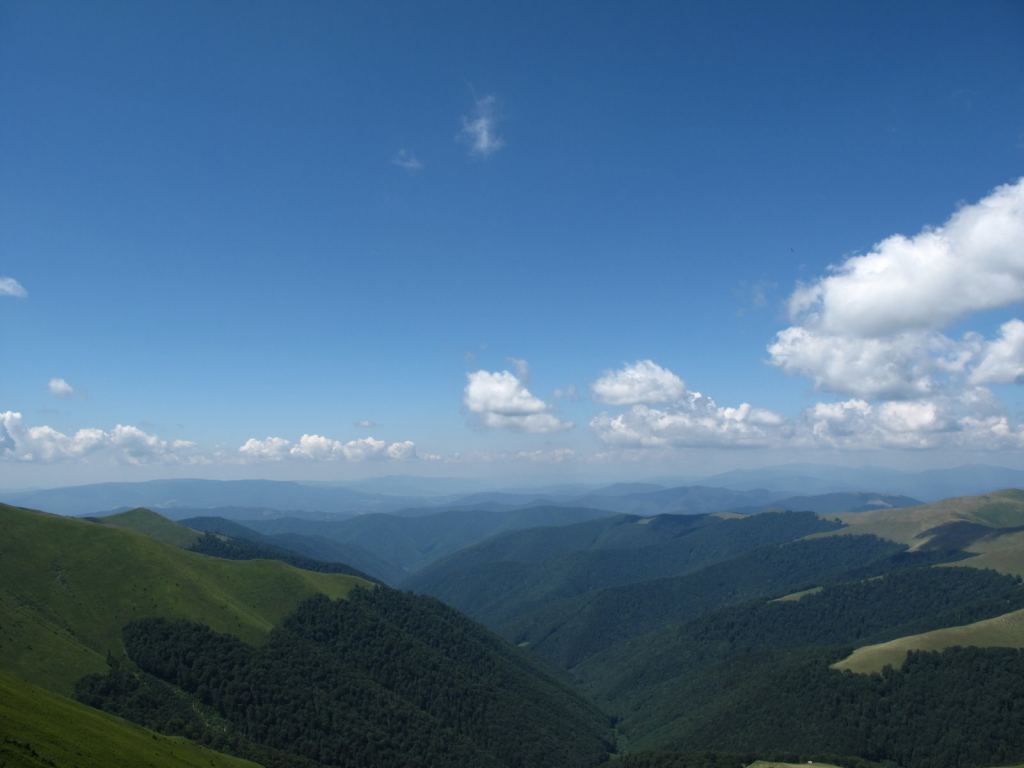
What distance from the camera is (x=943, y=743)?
561ft

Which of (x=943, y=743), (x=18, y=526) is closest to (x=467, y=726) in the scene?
(x=943, y=743)

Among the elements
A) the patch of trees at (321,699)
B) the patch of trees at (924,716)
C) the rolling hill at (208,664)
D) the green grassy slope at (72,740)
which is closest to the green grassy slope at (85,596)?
the rolling hill at (208,664)

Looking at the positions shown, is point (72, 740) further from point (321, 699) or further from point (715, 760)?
point (715, 760)

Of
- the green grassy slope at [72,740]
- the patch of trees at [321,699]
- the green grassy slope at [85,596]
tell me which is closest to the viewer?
the green grassy slope at [72,740]

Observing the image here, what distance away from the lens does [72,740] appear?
7512cm

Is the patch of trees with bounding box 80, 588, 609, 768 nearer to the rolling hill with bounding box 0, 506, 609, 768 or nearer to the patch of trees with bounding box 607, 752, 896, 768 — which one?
the rolling hill with bounding box 0, 506, 609, 768

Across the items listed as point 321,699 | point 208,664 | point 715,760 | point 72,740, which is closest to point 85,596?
point 208,664

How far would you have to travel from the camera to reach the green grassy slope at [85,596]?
423 feet

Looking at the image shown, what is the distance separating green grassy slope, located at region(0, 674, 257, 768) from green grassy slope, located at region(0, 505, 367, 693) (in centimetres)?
3833

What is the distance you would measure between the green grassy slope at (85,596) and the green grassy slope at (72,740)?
126 ft

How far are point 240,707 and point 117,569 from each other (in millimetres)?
61678

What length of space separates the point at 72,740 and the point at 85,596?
104 meters

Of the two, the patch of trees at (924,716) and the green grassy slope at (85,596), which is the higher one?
the green grassy slope at (85,596)

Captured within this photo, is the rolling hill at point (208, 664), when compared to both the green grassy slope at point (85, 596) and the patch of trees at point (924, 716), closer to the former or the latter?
the green grassy slope at point (85, 596)
